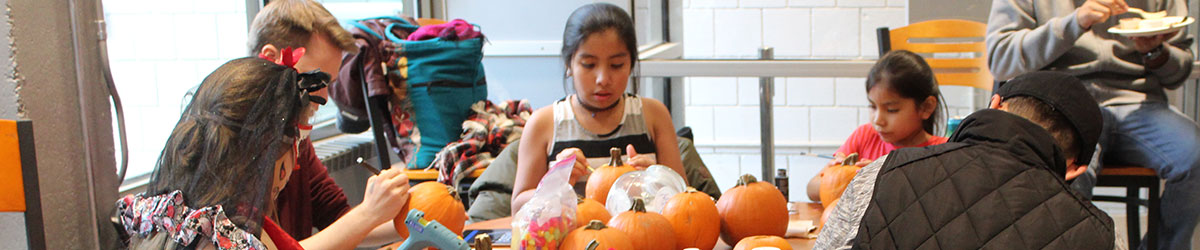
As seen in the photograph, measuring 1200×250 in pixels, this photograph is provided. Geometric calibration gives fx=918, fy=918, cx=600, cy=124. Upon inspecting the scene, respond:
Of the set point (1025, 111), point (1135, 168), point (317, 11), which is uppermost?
point (317, 11)

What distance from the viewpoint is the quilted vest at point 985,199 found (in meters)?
1.38

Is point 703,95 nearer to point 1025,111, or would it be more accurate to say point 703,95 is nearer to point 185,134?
point 1025,111

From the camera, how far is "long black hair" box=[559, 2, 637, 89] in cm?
270

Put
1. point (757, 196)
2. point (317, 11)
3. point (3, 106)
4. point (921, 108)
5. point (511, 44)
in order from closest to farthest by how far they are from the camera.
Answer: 1. point (3, 106)
2. point (757, 196)
3. point (317, 11)
4. point (921, 108)
5. point (511, 44)

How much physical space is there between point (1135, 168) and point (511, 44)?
10.9ft

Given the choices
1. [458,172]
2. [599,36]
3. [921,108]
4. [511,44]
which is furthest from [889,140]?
[511,44]

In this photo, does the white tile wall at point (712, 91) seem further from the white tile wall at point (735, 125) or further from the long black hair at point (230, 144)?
the long black hair at point (230, 144)

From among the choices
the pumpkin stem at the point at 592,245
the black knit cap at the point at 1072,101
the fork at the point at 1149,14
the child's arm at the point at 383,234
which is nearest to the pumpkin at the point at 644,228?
the pumpkin stem at the point at 592,245

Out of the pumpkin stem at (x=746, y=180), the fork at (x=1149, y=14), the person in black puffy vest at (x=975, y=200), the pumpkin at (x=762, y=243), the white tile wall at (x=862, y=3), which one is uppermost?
the white tile wall at (x=862, y=3)

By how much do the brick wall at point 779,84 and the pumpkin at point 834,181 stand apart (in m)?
3.05

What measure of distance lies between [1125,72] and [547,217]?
9.39 feet

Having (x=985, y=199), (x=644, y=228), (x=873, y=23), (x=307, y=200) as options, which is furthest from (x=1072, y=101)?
(x=873, y=23)

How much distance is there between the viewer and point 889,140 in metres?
2.89

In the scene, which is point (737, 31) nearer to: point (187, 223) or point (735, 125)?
point (735, 125)
